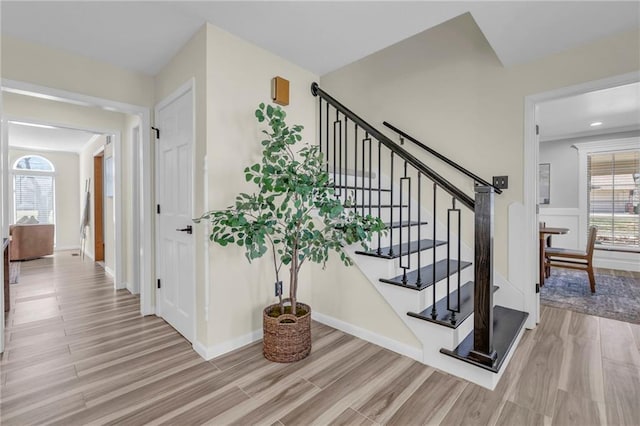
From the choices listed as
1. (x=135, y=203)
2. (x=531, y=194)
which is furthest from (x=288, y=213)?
(x=135, y=203)

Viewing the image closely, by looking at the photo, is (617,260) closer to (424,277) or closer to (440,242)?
(440,242)

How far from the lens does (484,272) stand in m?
1.68

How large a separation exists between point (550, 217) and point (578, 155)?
116cm

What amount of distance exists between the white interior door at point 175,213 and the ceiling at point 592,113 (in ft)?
11.2

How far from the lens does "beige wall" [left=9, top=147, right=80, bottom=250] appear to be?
7125 mm

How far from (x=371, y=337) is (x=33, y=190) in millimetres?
8592

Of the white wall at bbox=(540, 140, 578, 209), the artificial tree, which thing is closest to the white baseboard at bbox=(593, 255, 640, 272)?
the white wall at bbox=(540, 140, 578, 209)

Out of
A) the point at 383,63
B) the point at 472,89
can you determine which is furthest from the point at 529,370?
the point at 383,63

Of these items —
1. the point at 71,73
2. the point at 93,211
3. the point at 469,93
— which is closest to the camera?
the point at 71,73

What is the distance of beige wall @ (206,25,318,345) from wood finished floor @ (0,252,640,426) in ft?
0.89

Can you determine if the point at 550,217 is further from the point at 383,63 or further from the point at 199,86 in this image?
the point at 199,86

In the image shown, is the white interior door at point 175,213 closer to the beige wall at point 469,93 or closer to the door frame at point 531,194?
the beige wall at point 469,93

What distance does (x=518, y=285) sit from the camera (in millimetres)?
2498

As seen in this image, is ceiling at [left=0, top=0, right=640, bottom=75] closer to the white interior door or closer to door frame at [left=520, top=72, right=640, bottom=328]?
door frame at [left=520, top=72, right=640, bottom=328]
